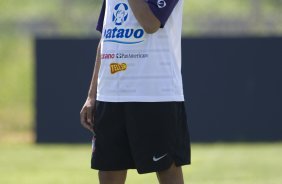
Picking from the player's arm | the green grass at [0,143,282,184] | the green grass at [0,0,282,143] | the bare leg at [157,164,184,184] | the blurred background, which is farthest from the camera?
the green grass at [0,0,282,143]

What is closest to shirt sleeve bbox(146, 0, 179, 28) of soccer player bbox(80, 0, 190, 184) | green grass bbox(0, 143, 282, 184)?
soccer player bbox(80, 0, 190, 184)

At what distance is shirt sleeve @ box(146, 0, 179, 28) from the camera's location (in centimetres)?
472

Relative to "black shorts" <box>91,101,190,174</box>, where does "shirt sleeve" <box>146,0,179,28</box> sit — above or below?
above

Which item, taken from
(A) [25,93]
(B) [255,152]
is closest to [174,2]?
(B) [255,152]

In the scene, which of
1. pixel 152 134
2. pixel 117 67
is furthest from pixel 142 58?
pixel 152 134

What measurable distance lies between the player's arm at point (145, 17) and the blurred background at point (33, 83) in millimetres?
4678

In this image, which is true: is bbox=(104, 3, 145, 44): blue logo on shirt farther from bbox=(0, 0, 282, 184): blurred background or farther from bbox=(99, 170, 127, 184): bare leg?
bbox=(0, 0, 282, 184): blurred background

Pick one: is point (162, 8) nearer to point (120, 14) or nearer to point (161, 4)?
point (161, 4)

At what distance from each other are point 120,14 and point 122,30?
0.09m

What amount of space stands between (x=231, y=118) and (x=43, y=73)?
A: 130 inches

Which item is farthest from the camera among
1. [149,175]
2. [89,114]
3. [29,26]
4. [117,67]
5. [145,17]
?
[29,26]

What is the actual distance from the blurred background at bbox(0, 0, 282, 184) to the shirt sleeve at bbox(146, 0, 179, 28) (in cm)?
464

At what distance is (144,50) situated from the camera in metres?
4.76

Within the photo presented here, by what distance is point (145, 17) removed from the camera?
185 inches
